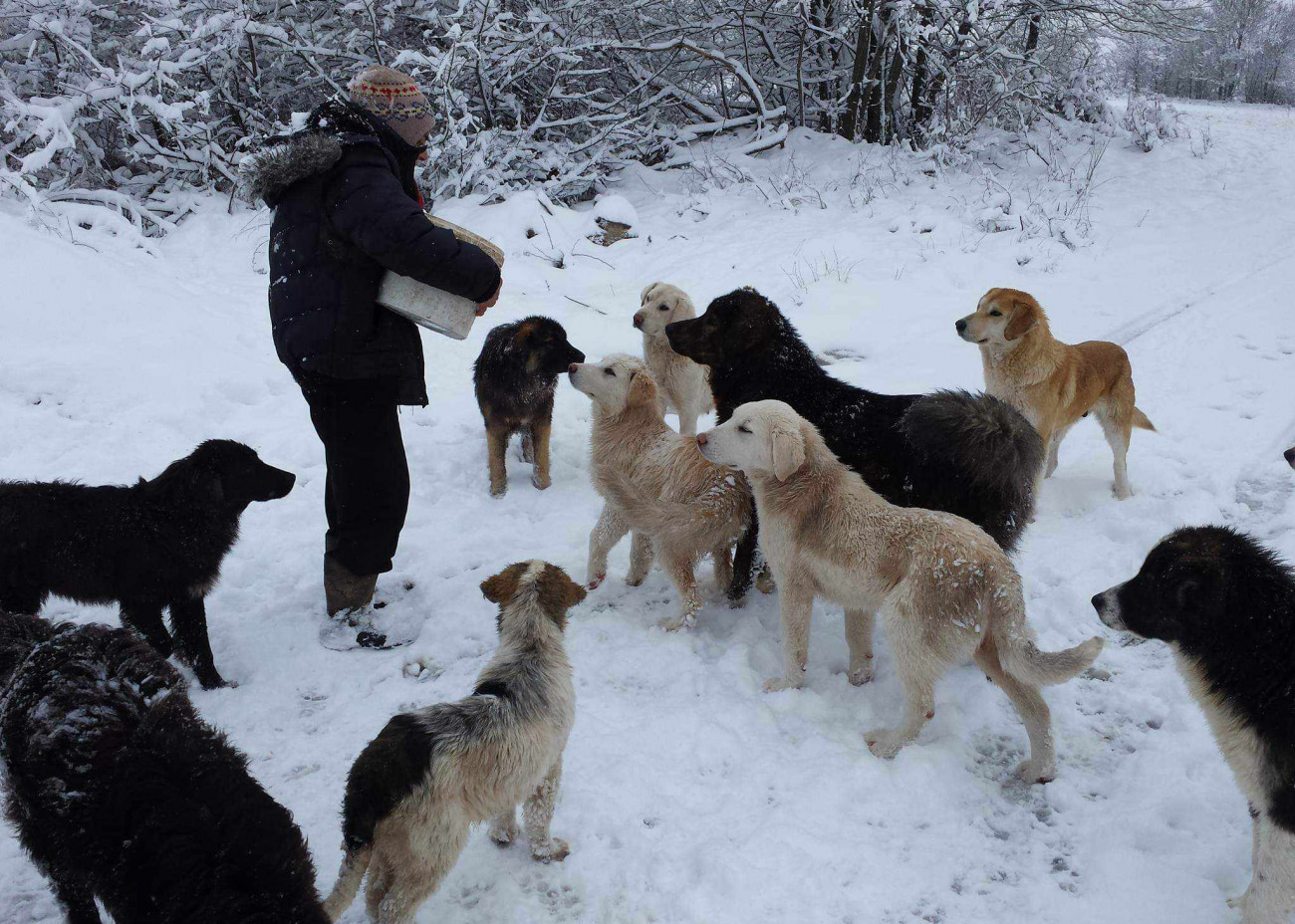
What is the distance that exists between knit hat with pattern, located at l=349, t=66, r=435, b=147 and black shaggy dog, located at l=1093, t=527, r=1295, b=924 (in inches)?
151

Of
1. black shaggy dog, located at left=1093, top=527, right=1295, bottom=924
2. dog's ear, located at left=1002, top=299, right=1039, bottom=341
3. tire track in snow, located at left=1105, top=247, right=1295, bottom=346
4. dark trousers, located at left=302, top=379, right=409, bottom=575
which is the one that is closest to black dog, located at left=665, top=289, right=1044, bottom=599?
black shaggy dog, located at left=1093, top=527, right=1295, bottom=924

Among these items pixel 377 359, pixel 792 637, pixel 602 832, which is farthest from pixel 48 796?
pixel 792 637

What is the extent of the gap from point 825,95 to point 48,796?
666 inches

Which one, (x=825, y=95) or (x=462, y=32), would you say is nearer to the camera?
(x=462, y=32)

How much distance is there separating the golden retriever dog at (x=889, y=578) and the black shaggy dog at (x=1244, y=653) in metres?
0.32

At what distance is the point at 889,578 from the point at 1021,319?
325 centimetres

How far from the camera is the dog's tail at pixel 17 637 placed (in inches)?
108

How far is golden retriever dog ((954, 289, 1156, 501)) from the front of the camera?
5.98 meters

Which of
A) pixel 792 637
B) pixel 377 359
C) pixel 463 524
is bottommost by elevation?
pixel 463 524

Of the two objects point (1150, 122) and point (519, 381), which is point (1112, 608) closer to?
point (519, 381)

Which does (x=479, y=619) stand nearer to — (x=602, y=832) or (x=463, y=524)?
(x=463, y=524)

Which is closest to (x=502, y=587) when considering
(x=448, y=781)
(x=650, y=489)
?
(x=448, y=781)

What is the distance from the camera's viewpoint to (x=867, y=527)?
3.78 metres

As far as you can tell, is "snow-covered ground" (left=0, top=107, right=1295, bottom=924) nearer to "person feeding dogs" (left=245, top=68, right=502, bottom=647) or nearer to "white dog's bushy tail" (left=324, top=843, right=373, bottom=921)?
"white dog's bushy tail" (left=324, top=843, right=373, bottom=921)
